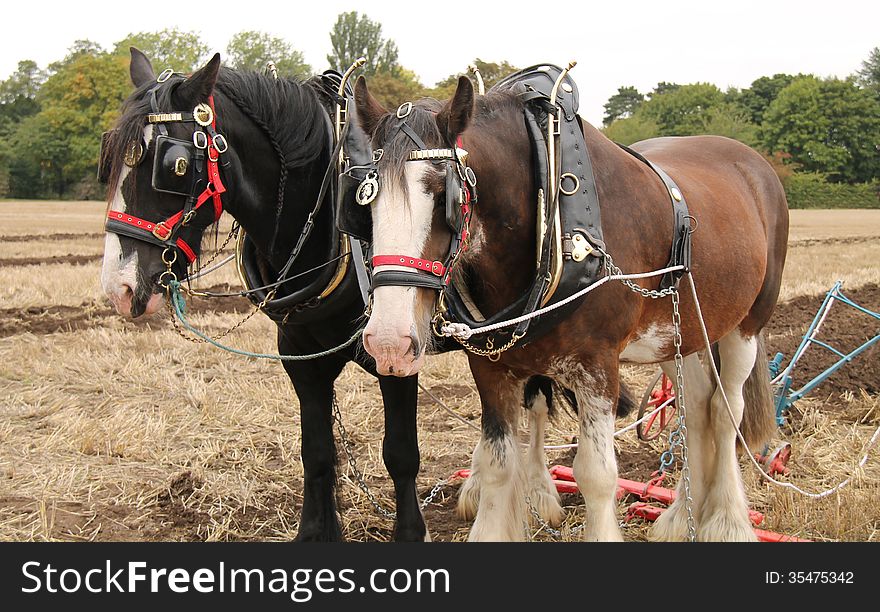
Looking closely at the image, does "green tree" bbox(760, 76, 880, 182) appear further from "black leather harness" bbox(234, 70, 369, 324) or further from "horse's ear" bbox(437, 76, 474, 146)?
"horse's ear" bbox(437, 76, 474, 146)

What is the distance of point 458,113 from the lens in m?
2.33

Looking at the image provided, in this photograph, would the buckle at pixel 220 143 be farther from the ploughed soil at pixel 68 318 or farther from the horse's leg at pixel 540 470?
the ploughed soil at pixel 68 318

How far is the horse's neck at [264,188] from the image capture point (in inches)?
120

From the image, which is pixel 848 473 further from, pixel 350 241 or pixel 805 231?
pixel 805 231

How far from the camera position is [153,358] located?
6734 millimetres

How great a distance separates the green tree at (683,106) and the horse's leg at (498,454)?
174 ft

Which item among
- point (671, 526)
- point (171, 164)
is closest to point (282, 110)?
point (171, 164)

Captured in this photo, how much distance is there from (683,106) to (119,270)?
58098 millimetres

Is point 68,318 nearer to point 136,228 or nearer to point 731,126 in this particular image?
point 136,228

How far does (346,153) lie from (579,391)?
1.30 metres

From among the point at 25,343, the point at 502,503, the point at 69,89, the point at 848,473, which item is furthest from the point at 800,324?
the point at 69,89

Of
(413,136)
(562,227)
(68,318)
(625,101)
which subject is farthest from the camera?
(625,101)

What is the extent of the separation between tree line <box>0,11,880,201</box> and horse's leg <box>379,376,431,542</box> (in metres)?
31.7

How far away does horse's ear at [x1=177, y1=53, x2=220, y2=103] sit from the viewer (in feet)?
9.36
